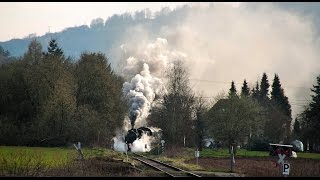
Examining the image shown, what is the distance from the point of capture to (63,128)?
48.7 metres

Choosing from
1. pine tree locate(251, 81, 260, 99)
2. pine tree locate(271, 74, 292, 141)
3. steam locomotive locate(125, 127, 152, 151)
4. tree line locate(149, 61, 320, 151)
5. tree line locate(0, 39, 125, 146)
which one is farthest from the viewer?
pine tree locate(251, 81, 260, 99)

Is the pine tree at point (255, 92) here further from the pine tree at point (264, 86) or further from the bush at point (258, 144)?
the bush at point (258, 144)

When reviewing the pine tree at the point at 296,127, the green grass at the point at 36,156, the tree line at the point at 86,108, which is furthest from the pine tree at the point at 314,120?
the green grass at the point at 36,156

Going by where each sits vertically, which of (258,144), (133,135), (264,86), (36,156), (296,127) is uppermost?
(264,86)

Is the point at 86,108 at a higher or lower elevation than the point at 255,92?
lower

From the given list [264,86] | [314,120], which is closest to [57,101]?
[314,120]

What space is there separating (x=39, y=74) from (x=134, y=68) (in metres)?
48.4

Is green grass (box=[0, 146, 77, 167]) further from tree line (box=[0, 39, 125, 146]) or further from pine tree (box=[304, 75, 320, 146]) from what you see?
pine tree (box=[304, 75, 320, 146])

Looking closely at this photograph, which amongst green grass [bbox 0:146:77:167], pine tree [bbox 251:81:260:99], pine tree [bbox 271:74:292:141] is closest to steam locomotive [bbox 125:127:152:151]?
green grass [bbox 0:146:77:167]

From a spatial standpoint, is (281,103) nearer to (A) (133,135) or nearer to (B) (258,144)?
(B) (258,144)

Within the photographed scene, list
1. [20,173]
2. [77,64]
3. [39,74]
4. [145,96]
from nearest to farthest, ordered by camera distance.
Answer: [20,173] → [39,74] → [77,64] → [145,96]

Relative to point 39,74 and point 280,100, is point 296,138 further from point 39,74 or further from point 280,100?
point 39,74

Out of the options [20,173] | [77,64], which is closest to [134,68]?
[77,64]

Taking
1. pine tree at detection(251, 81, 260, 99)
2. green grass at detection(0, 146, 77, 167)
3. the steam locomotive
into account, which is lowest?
green grass at detection(0, 146, 77, 167)
